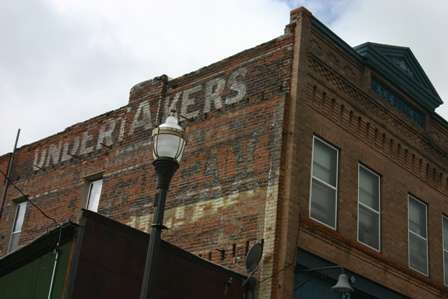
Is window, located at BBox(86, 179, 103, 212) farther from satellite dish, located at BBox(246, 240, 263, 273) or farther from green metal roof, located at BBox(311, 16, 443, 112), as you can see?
green metal roof, located at BBox(311, 16, 443, 112)

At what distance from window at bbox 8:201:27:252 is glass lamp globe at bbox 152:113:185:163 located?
13.2 m

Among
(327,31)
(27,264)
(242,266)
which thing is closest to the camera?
(27,264)

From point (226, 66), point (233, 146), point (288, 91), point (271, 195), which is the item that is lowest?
point (271, 195)

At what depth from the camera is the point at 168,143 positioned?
409 inches

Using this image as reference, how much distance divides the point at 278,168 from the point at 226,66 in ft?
12.0

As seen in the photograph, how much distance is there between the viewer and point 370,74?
19125 mm

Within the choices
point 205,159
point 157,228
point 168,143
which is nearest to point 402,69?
point 205,159

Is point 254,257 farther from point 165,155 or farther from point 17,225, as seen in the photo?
point 17,225

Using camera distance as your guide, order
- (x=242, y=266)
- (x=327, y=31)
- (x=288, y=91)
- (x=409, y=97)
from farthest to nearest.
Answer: (x=409, y=97), (x=327, y=31), (x=288, y=91), (x=242, y=266)

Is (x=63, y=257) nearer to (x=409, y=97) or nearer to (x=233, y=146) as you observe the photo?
(x=233, y=146)

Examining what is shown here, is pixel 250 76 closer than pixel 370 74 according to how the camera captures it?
Yes

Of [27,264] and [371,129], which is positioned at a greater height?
[371,129]

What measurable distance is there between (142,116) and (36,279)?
779 cm

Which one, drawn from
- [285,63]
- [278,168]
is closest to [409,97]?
[285,63]
